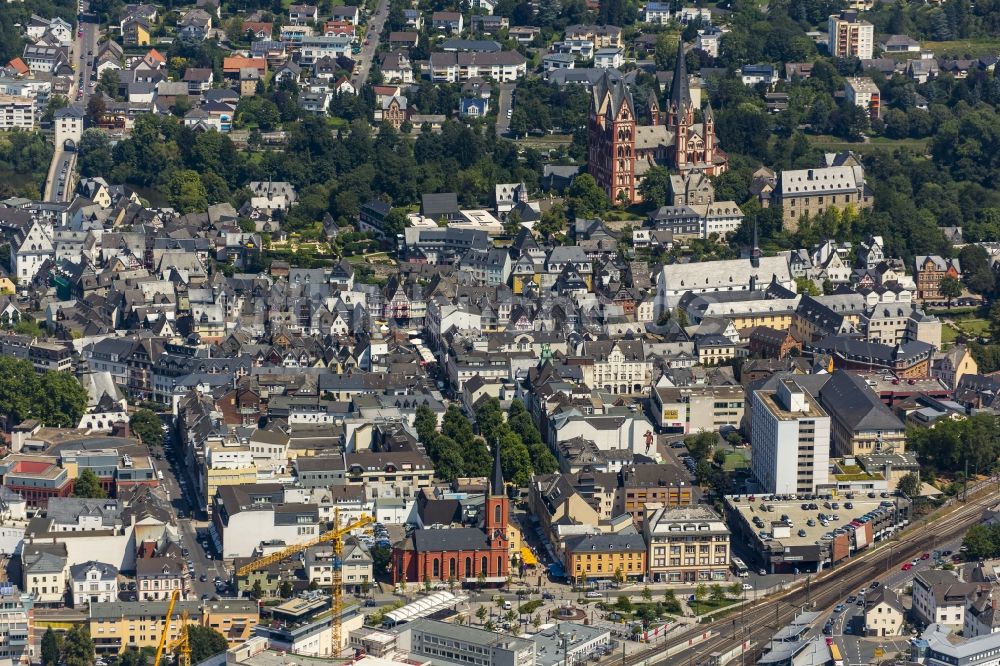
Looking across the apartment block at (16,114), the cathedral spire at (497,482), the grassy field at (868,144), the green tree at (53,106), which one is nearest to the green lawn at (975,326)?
the grassy field at (868,144)

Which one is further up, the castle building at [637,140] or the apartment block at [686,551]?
the castle building at [637,140]

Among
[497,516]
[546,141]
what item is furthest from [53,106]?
[497,516]

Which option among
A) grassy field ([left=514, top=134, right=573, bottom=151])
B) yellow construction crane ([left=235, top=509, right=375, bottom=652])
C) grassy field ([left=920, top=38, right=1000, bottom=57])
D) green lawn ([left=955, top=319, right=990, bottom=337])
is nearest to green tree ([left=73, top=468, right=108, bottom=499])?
yellow construction crane ([left=235, top=509, right=375, bottom=652])

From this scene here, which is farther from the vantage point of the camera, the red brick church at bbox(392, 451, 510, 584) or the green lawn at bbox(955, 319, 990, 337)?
the green lawn at bbox(955, 319, 990, 337)

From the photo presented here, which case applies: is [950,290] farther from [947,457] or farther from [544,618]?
[544,618]

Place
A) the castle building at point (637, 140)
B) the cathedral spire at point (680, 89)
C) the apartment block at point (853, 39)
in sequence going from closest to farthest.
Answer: the castle building at point (637, 140)
the cathedral spire at point (680, 89)
the apartment block at point (853, 39)

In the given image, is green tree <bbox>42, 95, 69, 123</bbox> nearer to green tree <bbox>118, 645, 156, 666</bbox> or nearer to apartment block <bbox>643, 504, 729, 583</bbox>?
apartment block <bbox>643, 504, 729, 583</bbox>

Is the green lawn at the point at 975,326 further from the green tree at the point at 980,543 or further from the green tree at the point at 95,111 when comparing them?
the green tree at the point at 95,111
